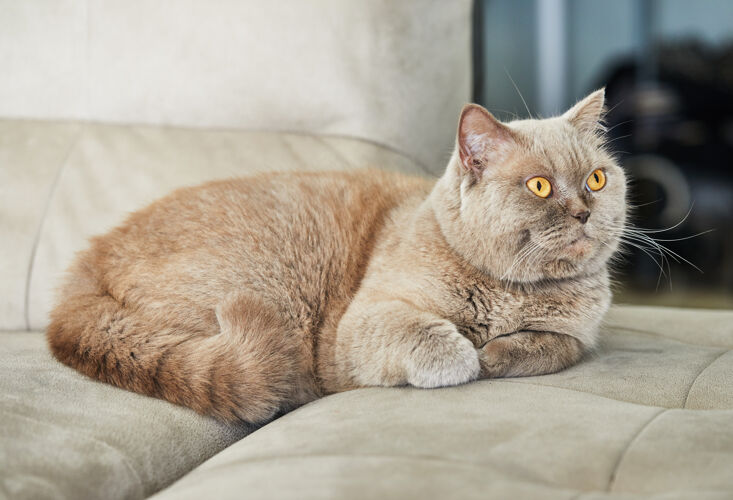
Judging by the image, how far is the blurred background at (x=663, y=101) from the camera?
4.40 metres

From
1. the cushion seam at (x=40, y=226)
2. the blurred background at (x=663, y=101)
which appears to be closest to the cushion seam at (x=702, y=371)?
the cushion seam at (x=40, y=226)

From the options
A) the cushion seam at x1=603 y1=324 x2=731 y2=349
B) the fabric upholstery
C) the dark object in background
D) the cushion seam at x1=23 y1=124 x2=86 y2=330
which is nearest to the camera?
the cushion seam at x1=603 y1=324 x2=731 y2=349

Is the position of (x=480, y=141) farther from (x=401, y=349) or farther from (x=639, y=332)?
(x=639, y=332)

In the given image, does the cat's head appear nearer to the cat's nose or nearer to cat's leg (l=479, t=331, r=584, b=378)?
the cat's nose

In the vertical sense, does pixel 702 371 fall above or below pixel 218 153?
below

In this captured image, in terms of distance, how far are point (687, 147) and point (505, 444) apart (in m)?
4.15

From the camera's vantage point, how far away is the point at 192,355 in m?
1.20

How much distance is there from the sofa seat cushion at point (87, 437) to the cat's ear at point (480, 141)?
654mm

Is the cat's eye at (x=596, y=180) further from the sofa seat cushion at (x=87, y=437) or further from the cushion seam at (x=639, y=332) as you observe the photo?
the sofa seat cushion at (x=87, y=437)

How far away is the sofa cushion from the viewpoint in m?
1.80

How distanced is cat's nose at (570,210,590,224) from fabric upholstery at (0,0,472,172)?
0.83 m

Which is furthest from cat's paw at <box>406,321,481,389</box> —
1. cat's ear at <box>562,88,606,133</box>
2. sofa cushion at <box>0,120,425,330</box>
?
sofa cushion at <box>0,120,425,330</box>

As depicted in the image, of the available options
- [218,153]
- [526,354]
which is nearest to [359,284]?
[526,354]

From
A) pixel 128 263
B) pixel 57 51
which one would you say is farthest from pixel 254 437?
pixel 57 51
